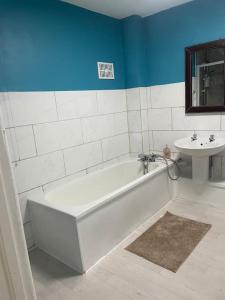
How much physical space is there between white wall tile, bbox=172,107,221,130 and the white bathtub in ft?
2.06

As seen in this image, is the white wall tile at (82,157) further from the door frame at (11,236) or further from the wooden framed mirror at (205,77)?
the door frame at (11,236)

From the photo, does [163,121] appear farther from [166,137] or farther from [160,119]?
[166,137]

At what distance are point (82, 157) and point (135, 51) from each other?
159 centimetres

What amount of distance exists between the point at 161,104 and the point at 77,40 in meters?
1.35

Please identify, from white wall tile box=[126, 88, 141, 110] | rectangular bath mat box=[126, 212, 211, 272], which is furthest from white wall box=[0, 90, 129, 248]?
rectangular bath mat box=[126, 212, 211, 272]

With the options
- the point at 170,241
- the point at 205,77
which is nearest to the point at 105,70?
the point at 205,77

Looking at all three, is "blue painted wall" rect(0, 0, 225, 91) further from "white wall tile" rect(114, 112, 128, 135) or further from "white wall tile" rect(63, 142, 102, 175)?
"white wall tile" rect(63, 142, 102, 175)

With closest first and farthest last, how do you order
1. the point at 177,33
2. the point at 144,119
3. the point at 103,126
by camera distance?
A: 1. the point at 177,33
2. the point at 103,126
3. the point at 144,119

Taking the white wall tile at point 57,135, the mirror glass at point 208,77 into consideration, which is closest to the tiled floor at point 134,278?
the white wall tile at point 57,135

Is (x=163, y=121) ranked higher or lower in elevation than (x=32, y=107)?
lower

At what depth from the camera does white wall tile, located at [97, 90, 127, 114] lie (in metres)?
2.90

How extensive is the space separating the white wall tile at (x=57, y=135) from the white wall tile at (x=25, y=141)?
6 cm

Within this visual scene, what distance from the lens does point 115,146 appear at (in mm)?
3174

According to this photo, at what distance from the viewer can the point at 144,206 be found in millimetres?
2539
